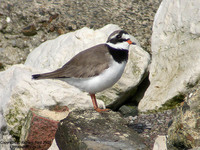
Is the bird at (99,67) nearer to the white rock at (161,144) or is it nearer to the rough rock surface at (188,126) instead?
the white rock at (161,144)

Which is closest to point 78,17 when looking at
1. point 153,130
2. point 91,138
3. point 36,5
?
point 36,5

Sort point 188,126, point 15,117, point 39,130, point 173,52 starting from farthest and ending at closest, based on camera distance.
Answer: point 173,52 < point 15,117 < point 39,130 < point 188,126

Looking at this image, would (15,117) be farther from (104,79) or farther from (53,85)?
(104,79)

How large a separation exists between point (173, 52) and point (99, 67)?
211 centimetres

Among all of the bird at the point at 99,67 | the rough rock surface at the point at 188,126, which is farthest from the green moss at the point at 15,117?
the rough rock surface at the point at 188,126

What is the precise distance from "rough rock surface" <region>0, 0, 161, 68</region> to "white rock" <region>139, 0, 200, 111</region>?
230 cm

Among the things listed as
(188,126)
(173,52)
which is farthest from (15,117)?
(188,126)

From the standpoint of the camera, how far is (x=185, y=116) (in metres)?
4.80

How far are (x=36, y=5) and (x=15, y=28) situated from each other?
107 centimetres

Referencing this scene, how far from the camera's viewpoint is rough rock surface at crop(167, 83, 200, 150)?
15.4ft

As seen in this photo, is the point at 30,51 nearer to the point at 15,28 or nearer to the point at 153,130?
the point at 15,28

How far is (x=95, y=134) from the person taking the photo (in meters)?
5.39

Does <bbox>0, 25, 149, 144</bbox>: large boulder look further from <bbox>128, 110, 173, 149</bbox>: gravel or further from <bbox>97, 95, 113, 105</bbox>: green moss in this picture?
<bbox>128, 110, 173, 149</bbox>: gravel

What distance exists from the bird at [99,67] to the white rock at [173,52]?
A: 1.45 metres
